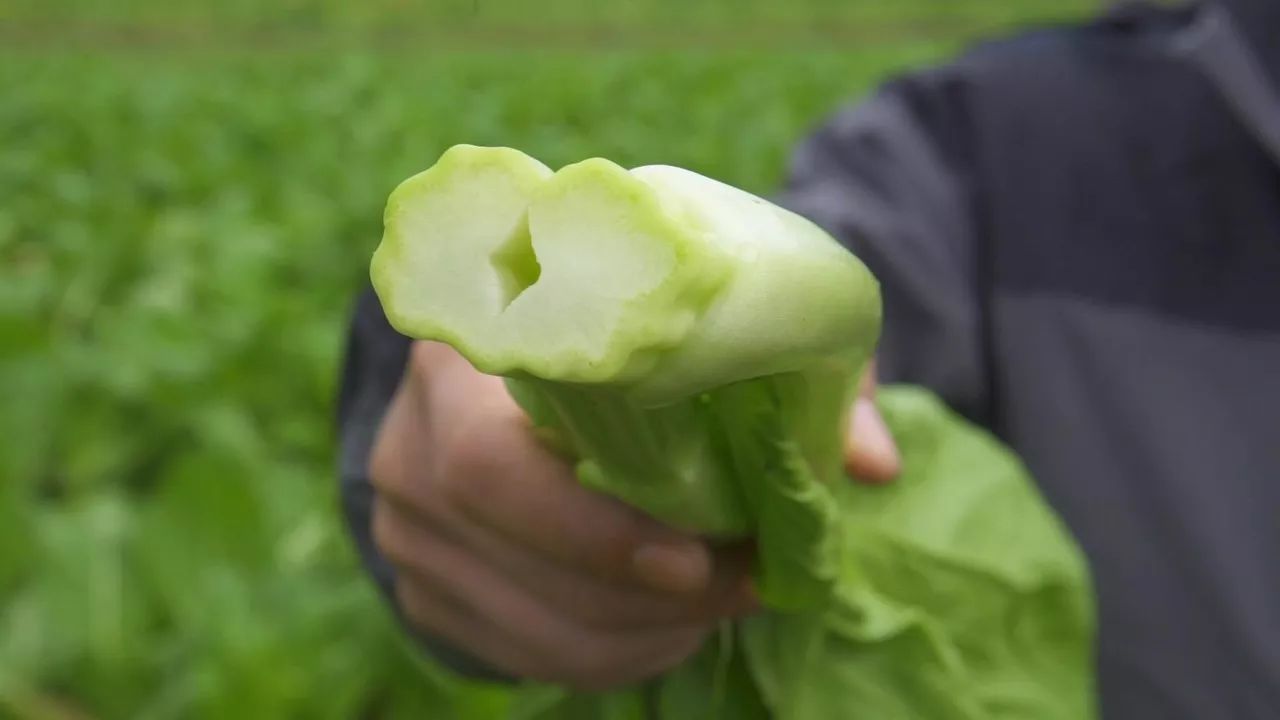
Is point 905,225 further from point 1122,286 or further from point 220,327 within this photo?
point 220,327

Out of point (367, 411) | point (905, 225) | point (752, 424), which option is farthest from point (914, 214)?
point (752, 424)

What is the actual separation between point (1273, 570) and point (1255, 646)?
0.11ft

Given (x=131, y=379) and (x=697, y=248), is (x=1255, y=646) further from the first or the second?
(x=131, y=379)

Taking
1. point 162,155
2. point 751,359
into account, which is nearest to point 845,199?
point 751,359

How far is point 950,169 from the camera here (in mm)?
601

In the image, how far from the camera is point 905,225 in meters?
0.52

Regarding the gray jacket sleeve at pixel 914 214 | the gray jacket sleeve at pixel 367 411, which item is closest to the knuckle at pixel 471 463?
the gray jacket sleeve at pixel 367 411

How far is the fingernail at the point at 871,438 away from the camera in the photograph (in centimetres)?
26

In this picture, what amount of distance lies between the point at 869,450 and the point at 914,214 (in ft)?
1.05

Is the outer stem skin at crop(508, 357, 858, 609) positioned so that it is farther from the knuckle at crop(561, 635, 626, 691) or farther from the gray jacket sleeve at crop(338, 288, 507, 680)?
the gray jacket sleeve at crop(338, 288, 507, 680)

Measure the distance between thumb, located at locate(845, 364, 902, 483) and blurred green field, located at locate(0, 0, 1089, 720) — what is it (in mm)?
82

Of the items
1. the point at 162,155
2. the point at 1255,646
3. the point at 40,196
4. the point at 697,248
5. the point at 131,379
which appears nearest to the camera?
the point at 697,248

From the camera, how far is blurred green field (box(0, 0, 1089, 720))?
0.54 m

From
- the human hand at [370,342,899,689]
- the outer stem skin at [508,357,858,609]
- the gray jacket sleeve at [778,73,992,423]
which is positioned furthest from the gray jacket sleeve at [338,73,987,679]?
the outer stem skin at [508,357,858,609]
